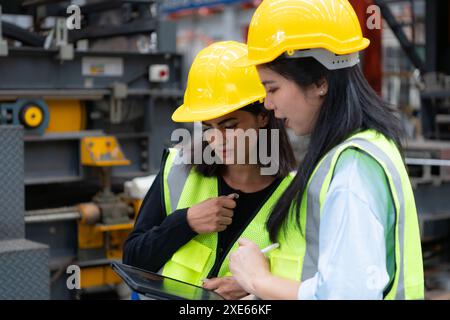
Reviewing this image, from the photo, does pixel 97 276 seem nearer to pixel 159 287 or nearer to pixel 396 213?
pixel 159 287

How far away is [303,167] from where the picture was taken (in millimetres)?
1680

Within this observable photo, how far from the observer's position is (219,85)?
7.55ft

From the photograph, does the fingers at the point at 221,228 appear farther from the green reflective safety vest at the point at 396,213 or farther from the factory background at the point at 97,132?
the factory background at the point at 97,132

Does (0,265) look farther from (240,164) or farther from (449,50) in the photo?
(449,50)

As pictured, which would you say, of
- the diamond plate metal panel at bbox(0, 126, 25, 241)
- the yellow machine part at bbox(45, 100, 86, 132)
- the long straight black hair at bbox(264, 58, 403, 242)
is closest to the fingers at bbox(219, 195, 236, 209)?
the long straight black hair at bbox(264, 58, 403, 242)

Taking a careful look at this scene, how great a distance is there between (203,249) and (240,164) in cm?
30

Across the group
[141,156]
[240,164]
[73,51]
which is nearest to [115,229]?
[141,156]

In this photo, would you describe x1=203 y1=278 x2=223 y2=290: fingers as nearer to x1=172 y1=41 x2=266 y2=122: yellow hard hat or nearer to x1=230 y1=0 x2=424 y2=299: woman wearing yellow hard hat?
x1=230 y1=0 x2=424 y2=299: woman wearing yellow hard hat

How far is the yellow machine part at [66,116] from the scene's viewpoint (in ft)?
18.0

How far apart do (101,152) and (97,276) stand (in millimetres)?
918

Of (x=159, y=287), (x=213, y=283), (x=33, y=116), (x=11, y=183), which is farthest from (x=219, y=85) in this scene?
(x=33, y=116)

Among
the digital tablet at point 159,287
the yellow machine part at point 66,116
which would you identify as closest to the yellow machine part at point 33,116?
the yellow machine part at point 66,116

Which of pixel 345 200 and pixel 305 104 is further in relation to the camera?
pixel 305 104

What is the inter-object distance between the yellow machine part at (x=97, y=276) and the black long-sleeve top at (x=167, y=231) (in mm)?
2995
